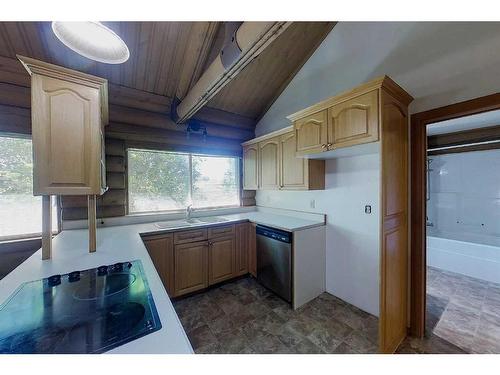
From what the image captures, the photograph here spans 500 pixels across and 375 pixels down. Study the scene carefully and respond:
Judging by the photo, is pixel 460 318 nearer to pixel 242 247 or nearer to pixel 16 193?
pixel 242 247

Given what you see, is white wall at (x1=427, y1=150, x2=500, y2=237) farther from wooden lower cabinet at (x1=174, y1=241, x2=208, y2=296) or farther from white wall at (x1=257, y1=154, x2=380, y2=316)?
wooden lower cabinet at (x1=174, y1=241, x2=208, y2=296)

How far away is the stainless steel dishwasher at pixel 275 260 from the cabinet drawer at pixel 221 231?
0.38m

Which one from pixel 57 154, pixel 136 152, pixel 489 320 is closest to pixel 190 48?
pixel 136 152

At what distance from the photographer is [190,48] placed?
2.23 m

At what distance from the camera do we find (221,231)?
8.76 ft

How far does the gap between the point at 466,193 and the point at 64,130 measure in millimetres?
5903

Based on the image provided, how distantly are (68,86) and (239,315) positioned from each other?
2.44 meters

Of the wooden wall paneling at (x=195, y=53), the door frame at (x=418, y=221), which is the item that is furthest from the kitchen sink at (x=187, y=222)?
the door frame at (x=418, y=221)

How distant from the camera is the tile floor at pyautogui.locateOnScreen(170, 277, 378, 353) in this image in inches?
67.5

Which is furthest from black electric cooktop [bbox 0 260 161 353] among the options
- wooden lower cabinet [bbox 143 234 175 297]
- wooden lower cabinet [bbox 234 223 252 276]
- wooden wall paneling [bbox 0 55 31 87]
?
wooden wall paneling [bbox 0 55 31 87]

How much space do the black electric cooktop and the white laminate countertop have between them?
37 mm

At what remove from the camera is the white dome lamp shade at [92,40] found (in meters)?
0.97

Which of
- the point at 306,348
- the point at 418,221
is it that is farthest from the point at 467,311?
the point at 306,348
